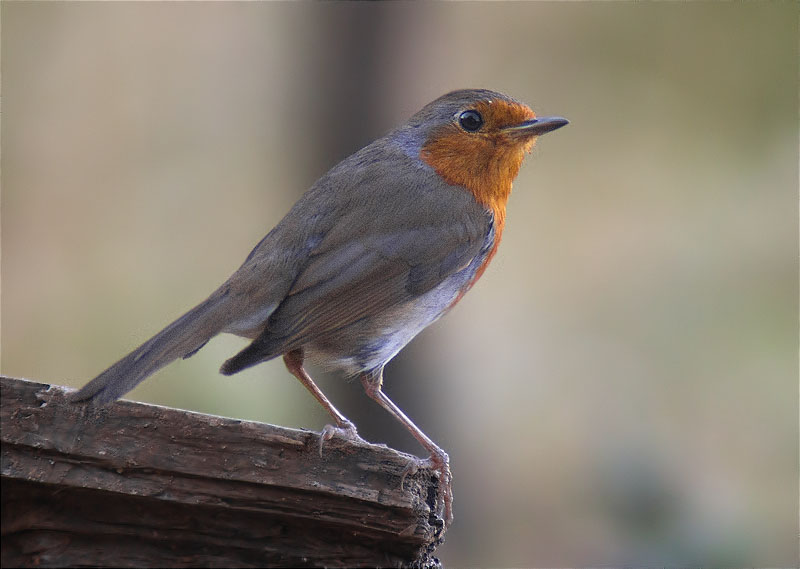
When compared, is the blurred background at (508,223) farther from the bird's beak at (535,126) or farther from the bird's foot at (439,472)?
the bird's foot at (439,472)

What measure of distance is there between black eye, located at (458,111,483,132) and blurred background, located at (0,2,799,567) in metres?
2.21

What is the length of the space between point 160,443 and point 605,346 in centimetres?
547

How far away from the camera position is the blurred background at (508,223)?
6.33 meters

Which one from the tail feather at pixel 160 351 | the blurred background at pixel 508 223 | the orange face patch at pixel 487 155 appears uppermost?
the orange face patch at pixel 487 155

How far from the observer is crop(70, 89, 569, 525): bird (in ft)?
10.9

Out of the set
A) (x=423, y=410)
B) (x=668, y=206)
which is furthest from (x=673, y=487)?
(x=668, y=206)

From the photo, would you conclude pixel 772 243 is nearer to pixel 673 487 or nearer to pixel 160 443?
pixel 673 487

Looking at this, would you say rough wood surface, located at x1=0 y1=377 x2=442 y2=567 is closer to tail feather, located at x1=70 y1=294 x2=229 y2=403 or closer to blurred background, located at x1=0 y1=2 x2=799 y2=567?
tail feather, located at x1=70 y1=294 x2=229 y2=403

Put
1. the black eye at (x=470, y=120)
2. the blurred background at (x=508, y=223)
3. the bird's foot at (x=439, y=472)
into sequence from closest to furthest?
the bird's foot at (x=439, y=472) < the black eye at (x=470, y=120) < the blurred background at (x=508, y=223)

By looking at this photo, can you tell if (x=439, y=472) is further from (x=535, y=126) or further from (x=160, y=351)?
(x=535, y=126)

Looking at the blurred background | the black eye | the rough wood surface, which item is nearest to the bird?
the black eye

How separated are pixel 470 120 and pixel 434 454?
1.51 m

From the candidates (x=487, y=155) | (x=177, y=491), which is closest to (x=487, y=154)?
(x=487, y=155)

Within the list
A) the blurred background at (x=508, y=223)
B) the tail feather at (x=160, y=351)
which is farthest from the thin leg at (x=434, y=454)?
Answer: the blurred background at (x=508, y=223)
